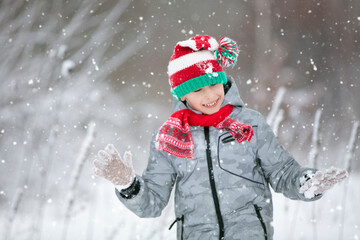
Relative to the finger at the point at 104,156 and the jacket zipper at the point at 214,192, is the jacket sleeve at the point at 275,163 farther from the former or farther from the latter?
the finger at the point at 104,156

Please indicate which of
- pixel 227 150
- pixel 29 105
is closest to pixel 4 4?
pixel 29 105

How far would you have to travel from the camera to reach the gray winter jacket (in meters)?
1.84

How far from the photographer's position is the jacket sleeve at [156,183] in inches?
75.4

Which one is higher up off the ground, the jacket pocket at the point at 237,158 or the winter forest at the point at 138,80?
the winter forest at the point at 138,80

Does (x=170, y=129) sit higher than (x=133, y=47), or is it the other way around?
(x=133, y=47)

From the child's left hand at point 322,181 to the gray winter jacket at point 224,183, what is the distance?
83 millimetres

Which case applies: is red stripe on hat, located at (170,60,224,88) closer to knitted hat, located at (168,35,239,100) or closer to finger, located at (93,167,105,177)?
knitted hat, located at (168,35,239,100)

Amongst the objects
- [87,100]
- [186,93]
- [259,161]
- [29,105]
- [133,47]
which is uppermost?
[133,47]

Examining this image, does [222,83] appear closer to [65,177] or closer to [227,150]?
[227,150]

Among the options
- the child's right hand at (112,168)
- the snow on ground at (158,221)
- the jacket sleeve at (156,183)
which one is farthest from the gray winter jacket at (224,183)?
the snow on ground at (158,221)

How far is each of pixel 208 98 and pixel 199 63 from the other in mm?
222

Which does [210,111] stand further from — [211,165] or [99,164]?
[99,164]

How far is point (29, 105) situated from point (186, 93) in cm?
355

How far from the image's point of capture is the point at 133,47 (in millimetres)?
5984
